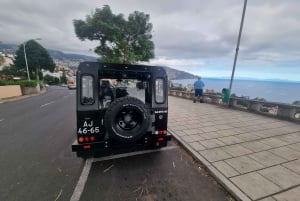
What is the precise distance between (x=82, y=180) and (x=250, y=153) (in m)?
4.03

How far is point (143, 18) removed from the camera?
25078 millimetres

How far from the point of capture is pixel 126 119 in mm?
3824

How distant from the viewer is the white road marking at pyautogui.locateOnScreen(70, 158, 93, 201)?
9.29 ft

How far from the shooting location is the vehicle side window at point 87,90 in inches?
146

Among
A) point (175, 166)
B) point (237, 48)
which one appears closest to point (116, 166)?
point (175, 166)

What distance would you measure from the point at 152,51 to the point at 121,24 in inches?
238

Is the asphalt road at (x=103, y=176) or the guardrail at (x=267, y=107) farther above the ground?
the guardrail at (x=267, y=107)

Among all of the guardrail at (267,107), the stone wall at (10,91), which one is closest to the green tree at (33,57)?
the stone wall at (10,91)

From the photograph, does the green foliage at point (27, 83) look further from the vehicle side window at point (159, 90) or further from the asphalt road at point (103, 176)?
the vehicle side window at point (159, 90)

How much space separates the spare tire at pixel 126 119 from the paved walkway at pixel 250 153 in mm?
1690

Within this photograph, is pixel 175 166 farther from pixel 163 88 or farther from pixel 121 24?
pixel 121 24

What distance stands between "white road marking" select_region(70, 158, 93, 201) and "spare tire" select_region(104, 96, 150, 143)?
950 millimetres

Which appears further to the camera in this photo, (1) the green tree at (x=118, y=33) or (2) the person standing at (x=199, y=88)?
(1) the green tree at (x=118, y=33)

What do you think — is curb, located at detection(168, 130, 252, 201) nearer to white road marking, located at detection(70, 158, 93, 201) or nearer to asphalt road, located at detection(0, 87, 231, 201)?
asphalt road, located at detection(0, 87, 231, 201)
